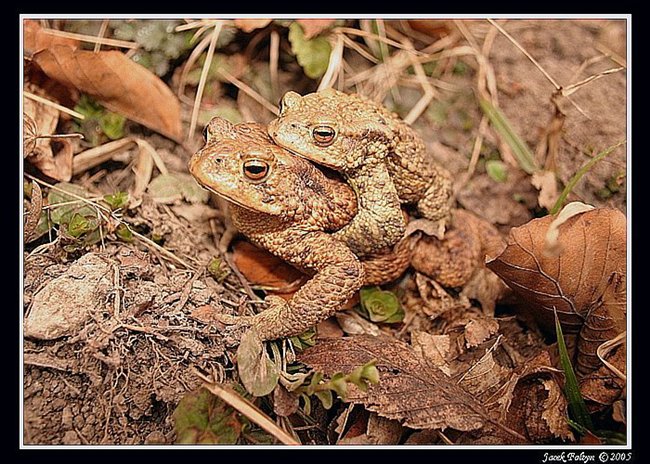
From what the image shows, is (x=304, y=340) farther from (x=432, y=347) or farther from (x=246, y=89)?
(x=246, y=89)

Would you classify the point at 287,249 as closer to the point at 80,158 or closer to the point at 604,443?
the point at 80,158

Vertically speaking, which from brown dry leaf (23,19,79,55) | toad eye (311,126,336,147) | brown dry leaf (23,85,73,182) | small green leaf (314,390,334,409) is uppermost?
brown dry leaf (23,19,79,55)

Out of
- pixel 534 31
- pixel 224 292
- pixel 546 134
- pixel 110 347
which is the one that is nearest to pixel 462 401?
pixel 224 292

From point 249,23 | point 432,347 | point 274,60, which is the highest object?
point 249,23

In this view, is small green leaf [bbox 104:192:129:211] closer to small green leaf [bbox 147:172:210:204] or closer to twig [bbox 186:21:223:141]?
small green leaf [bbox 147:172:210:204]

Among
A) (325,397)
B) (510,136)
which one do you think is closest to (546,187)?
(510,136)

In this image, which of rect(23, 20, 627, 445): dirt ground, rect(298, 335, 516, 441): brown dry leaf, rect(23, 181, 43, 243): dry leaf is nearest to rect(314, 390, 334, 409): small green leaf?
rect(298, 335, 516, 441): brown dry leaf

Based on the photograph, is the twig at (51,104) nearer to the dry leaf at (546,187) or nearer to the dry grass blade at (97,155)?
the dry grass blade at (97,155)

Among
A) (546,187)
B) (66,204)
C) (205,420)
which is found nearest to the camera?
(205,420)
